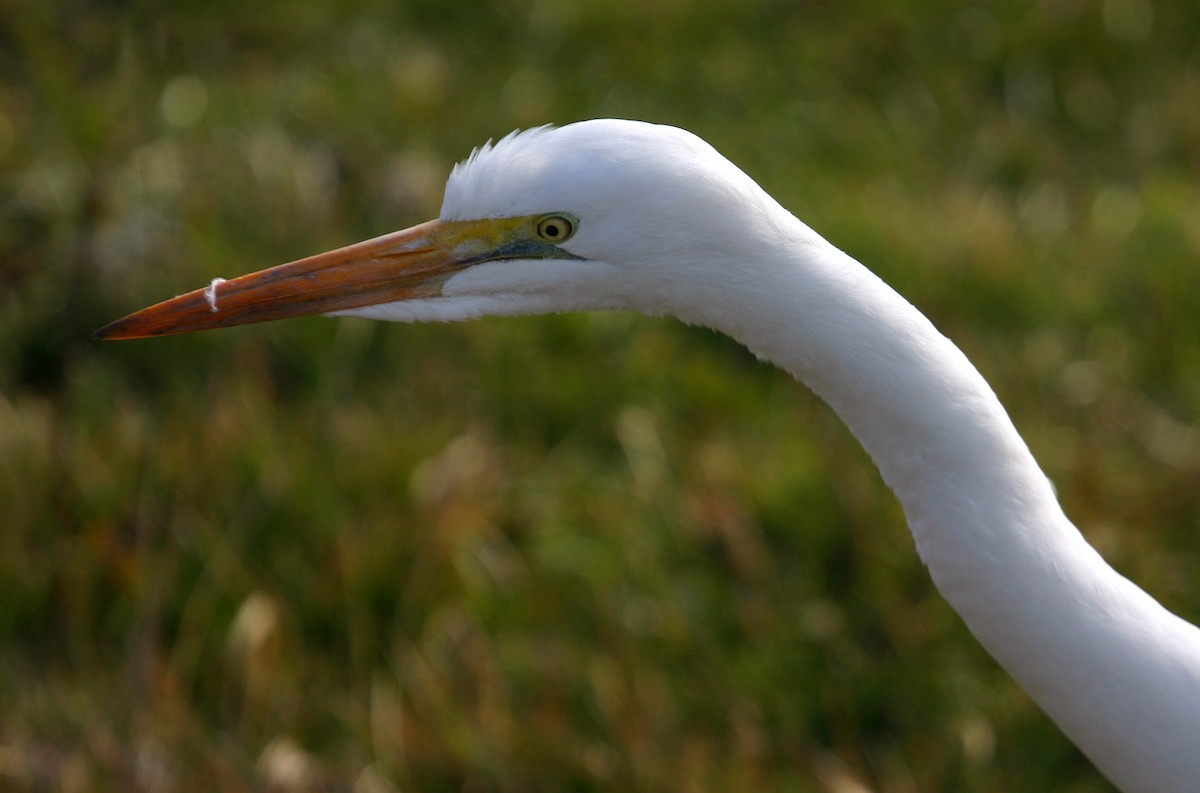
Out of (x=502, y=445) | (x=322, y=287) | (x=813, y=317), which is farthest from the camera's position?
(x=502, y=445)

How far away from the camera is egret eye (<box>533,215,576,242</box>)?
→ 1596mm

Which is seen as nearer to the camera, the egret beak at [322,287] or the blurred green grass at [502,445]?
the egret beak at [322,287]

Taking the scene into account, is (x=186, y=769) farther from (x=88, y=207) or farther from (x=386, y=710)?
(x=88, y=207)

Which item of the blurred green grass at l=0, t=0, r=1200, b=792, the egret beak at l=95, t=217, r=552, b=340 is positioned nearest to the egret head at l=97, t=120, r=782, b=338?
the egret beak at l=95, t=217, r=552, b=340

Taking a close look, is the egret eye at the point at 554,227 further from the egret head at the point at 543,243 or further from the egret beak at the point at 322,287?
the egret beak at the point at 322,287

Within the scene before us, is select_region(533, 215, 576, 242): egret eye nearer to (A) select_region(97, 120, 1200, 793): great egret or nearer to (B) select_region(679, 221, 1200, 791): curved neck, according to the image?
(A) select_region(97, 120, 1200, 793): great egret

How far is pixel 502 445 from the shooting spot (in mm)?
3939

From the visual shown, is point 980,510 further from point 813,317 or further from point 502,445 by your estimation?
point 502,445

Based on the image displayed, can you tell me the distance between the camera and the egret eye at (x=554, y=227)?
1596 mm

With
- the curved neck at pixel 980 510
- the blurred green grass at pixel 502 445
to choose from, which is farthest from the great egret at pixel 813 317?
the blurred green grass at pixel 502 445

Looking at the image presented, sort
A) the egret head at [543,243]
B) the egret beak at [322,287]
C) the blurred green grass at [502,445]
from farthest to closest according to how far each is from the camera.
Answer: the blurred green grass at [502,445] < the egret beak at [322,287] < the egret head at [543,243]

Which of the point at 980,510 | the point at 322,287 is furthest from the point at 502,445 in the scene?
the point at 980,510

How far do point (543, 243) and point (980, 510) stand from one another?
2.14 ft

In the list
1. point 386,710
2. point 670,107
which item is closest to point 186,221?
point 386,710
